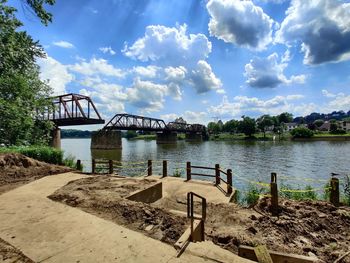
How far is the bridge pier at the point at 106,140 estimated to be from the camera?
8038 cm

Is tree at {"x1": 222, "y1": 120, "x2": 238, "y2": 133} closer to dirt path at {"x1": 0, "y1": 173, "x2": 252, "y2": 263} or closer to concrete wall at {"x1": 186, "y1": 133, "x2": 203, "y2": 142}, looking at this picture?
concrete wall at {"x1": 186, "y1": 133, "x2": 203, "y2": 142}

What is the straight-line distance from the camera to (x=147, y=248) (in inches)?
204

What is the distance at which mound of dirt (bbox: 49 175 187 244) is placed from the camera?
20.2 feet

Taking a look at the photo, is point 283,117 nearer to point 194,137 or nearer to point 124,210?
point 194,137

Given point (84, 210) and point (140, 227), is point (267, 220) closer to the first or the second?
point (140, 227)

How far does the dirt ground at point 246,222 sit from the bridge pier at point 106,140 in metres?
71.9

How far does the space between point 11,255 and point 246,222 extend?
5.83 m

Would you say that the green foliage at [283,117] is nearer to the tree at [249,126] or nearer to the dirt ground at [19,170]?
the tree at [249,126]

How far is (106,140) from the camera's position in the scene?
266ft

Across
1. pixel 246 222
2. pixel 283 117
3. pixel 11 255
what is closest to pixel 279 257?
pixel 246 222

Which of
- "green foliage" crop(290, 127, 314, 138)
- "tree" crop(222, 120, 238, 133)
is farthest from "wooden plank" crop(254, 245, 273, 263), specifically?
"tree" crop(222, 120, 238, 133)

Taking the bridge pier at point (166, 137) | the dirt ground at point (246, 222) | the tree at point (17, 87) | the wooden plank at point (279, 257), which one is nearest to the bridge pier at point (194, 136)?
the bridge pier at point (166, 137)

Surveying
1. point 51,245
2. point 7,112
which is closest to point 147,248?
point 51,245

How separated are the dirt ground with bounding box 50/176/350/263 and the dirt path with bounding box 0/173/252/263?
0.48 metres
